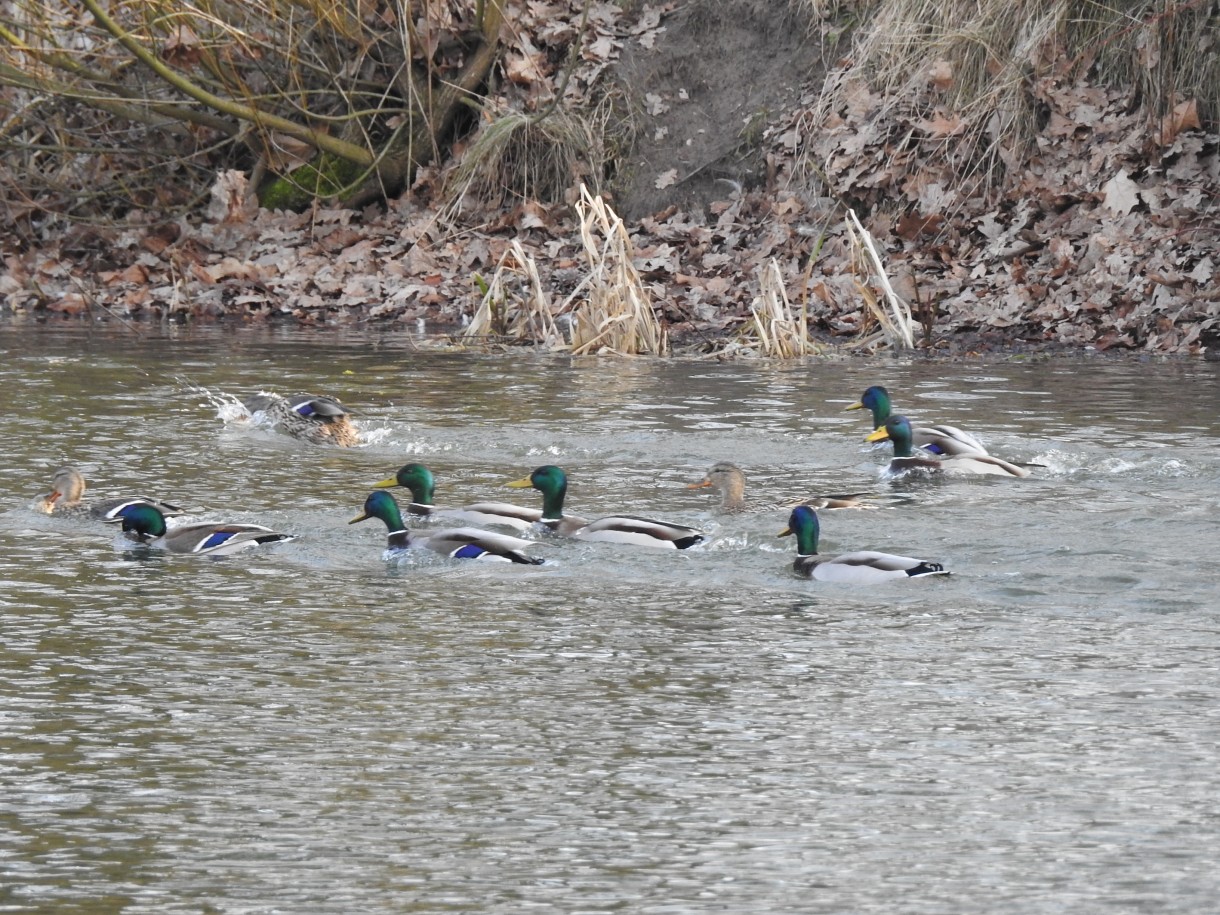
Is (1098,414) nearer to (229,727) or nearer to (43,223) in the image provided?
(229,727)

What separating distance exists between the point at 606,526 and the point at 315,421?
11.6 feet

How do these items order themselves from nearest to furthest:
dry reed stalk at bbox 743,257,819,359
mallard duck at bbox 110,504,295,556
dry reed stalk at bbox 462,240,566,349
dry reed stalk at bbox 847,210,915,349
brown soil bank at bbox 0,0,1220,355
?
mallard duck at bbox 110,504,295,556 < dry reed stalk at bbox 743,257,819,359 < dry reed stalk at bbox 847,210,915,349 < brown soil bank at bbox 0,0,1220,355 < dry reed stalk at bbox 462,240,566,349

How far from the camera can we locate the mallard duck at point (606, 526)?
27.2 ft

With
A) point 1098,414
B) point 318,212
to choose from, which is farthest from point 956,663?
point 318,212

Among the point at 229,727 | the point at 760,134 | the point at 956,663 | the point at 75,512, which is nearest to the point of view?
the point at 229,727

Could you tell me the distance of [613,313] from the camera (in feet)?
51.5

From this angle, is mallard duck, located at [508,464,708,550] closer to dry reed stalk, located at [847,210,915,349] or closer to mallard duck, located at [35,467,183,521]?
mallard duck, located at [35,467,183,521]

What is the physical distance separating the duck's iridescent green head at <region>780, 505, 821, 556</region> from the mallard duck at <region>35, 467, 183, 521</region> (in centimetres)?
267

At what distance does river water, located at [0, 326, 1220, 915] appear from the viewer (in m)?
4.53

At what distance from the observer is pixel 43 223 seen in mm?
22703

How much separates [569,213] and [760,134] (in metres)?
1.97

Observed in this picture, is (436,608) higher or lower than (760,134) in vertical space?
lower

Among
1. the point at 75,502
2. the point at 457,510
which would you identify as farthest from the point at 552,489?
the point at 75,502

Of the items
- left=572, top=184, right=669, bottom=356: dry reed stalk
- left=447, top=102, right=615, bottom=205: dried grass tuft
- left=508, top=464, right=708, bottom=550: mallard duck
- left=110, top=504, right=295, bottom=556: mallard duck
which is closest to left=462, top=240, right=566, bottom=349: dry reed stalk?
left=572, top=184, right=669, bottom=356: dry reed stalk
